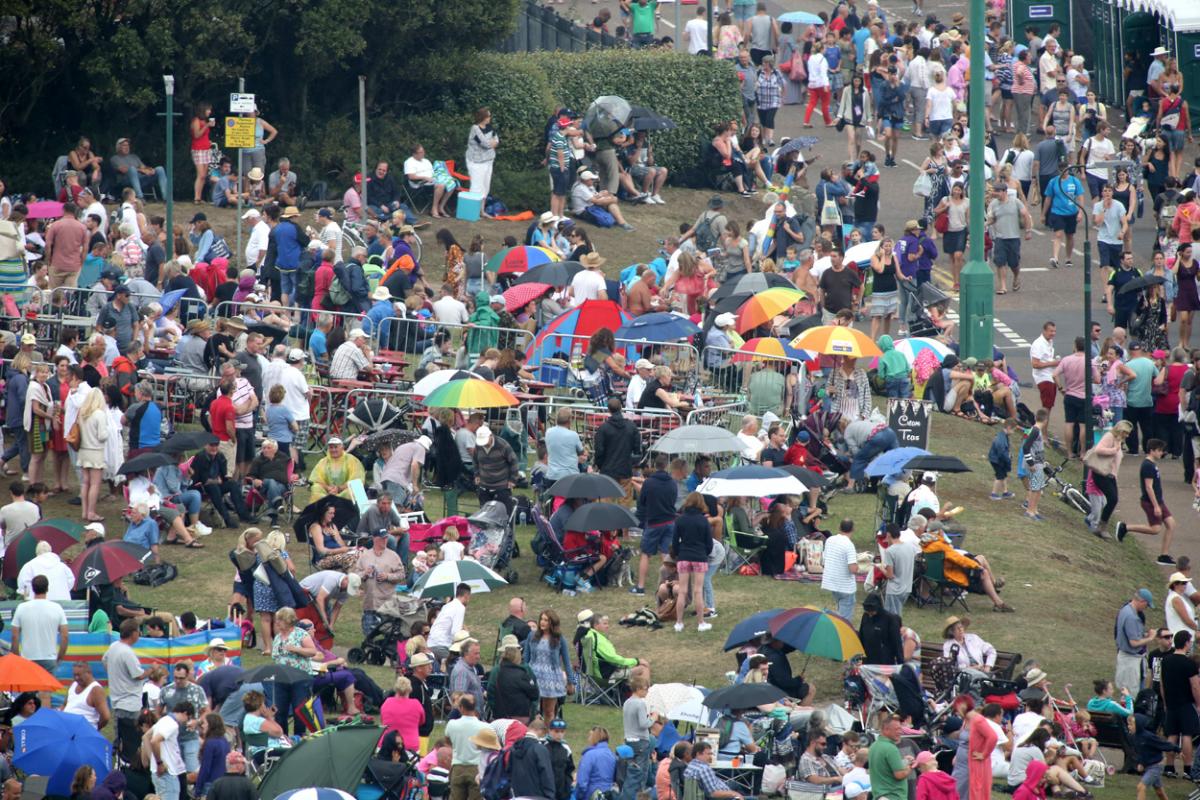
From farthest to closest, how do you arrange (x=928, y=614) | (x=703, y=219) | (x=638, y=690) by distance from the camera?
(x=703, y=219) → (x=928, y=614) → (x=638, y=690)

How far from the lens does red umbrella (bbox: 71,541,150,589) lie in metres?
20.8

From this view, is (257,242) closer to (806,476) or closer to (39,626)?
(806,476)

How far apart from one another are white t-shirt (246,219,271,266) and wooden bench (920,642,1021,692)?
45.2 feet

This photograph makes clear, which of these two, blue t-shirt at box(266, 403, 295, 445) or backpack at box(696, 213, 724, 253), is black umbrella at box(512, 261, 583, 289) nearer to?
backpack at box(696, 213, 724, 253)

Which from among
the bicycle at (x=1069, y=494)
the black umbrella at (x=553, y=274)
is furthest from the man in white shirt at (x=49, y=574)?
the bicycle at (x=1069, y=494)

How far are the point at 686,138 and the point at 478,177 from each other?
5630mm

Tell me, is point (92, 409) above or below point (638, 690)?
above

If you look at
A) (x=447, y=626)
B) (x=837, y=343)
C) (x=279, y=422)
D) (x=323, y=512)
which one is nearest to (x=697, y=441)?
(x=837, y=343)

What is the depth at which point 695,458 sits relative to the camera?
25.4 m

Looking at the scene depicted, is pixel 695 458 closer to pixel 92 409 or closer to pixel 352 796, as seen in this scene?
pixel 92 409

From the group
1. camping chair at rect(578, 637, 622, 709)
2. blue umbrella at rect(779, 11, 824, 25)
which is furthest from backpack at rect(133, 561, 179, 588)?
blue umbrella at rect(779, 11, 824, 25)

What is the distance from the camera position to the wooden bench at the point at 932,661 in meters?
20.5

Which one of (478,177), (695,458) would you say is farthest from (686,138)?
(695,458)

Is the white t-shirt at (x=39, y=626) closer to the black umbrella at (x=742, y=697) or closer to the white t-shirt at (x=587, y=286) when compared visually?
the black umbrella at (x=742, y=697)
